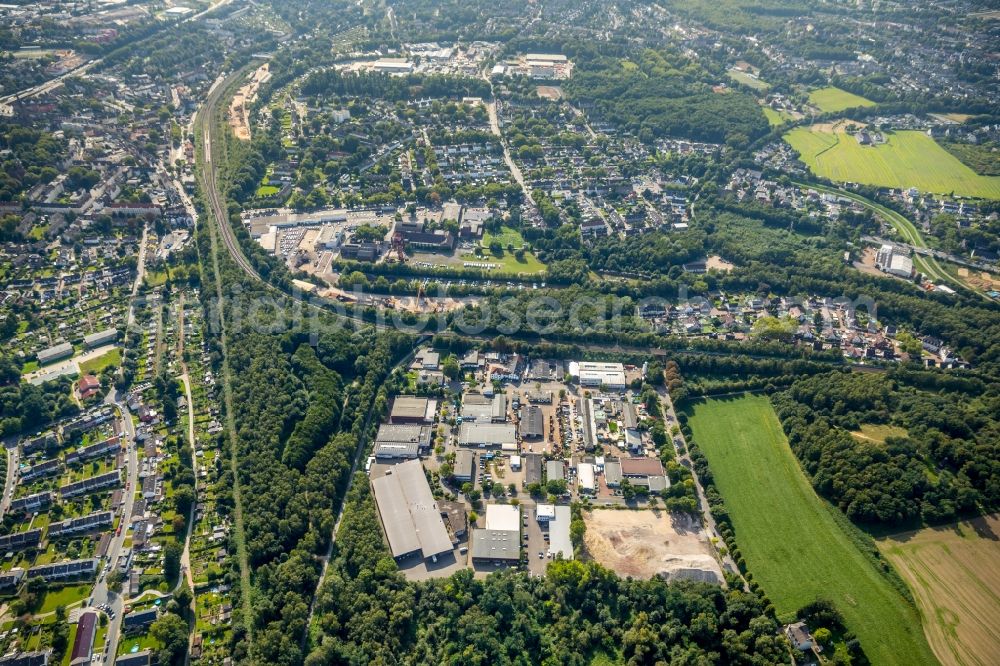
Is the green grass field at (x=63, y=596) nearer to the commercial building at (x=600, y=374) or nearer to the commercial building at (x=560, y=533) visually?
the commercial building at (x=560, y=533)

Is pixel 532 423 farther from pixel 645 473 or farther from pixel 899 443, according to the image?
pixel 899 443

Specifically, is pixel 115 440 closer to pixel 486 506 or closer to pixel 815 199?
pixel 486 506

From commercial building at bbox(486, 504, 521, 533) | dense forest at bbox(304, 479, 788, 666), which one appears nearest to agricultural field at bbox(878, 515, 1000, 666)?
dense forest at bbox(304, 479, 788, 666)

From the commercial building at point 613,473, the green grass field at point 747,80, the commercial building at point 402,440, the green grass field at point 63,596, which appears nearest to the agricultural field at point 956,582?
the commercial building at point 613,473

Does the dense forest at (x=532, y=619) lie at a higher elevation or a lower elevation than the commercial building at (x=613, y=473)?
lower

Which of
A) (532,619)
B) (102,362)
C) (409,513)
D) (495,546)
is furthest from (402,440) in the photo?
(102,362)

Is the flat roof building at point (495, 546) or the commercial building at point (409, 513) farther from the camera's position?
the commercial building at point (409, 513)
